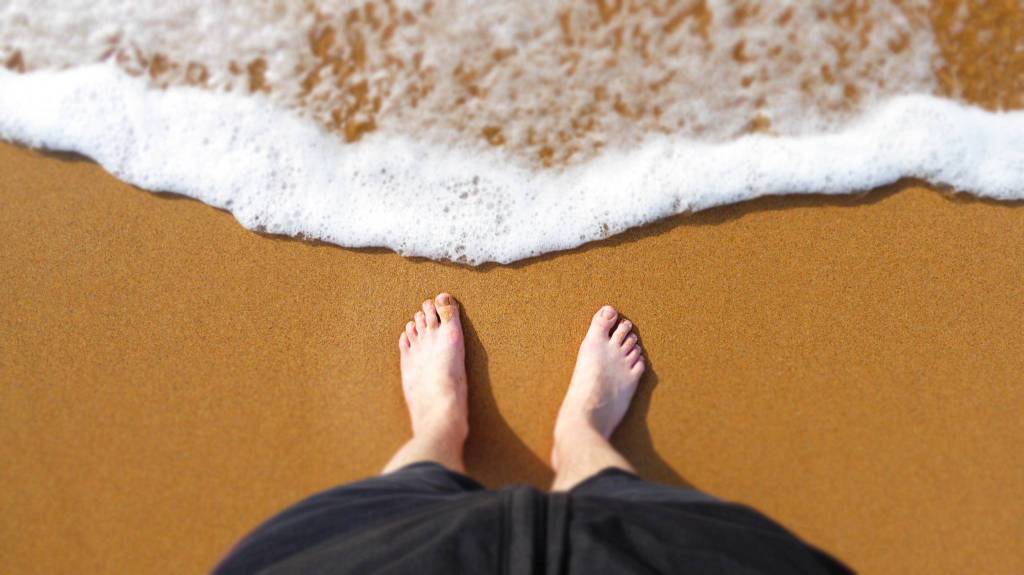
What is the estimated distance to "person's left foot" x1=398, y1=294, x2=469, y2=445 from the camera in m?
1.55

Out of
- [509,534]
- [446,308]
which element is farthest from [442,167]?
[509,534]

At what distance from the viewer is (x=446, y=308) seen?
5.37 ft

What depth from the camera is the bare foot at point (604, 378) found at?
5.16ft

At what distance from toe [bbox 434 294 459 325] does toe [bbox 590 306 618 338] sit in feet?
1.03

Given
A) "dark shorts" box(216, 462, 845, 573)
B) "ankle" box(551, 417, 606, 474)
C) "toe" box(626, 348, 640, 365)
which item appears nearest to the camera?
"dark shorts" box(216, 462, 845, 573)

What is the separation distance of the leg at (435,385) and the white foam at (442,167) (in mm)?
163

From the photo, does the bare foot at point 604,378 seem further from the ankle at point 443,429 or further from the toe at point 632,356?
the ankle at point 443,429

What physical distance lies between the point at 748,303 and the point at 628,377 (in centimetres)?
32

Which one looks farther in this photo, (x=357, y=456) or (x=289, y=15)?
(x=289, y=15)

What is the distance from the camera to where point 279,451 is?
1575 mm

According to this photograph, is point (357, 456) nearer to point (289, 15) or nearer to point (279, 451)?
point (279, 451)

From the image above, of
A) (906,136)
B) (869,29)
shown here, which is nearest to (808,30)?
(869,29)

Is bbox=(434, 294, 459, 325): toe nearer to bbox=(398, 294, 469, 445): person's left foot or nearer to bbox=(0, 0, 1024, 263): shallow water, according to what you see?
bbox=(398, 294, 469, 445): person's left foot

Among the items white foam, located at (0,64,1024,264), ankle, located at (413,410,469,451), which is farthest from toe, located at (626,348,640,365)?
ankle, located at (413,410,469,451)
